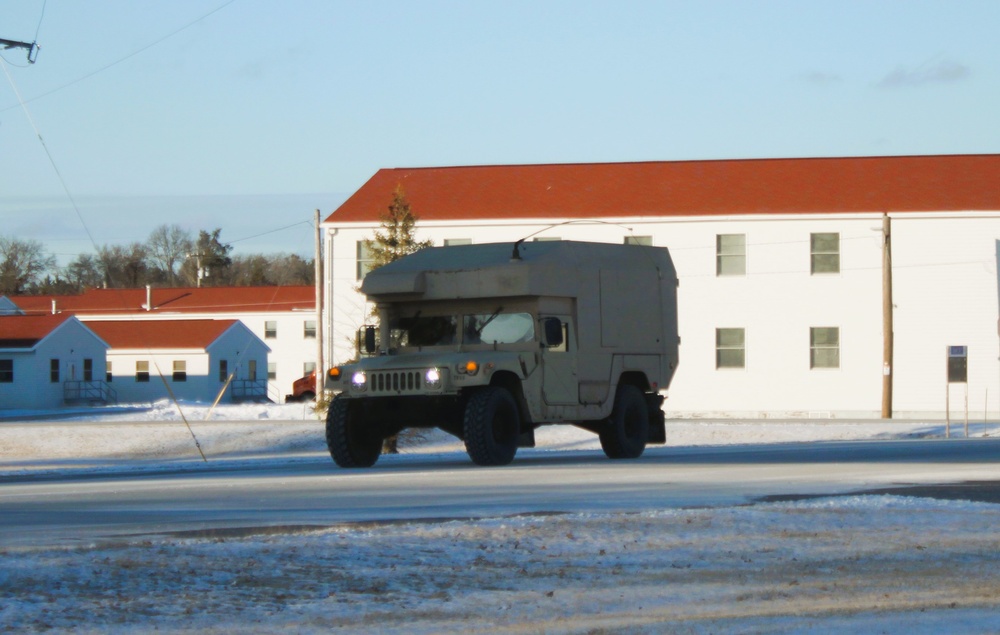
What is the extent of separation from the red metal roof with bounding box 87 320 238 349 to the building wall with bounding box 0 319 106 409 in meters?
5.36

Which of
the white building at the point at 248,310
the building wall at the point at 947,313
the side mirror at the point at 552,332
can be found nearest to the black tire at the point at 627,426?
the side mirror at the point at 552,332

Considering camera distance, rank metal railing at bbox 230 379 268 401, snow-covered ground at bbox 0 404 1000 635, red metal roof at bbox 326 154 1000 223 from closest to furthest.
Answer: snow-covered ground at bbox 0 404 1000 635, red metal roof at bbox 326 154 1000 223, metal railing at bbox 230 379 268 401

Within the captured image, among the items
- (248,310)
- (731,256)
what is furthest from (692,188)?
(248,310)

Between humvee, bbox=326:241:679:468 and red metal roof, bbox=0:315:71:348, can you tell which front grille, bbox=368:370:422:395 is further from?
red metal roof, bbox=0:315:71:348

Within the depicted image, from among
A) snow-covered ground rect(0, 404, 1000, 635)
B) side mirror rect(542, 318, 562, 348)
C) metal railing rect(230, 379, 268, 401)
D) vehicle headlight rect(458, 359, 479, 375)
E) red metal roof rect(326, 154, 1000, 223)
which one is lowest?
metal railing rect(230, 379, 268, 401)

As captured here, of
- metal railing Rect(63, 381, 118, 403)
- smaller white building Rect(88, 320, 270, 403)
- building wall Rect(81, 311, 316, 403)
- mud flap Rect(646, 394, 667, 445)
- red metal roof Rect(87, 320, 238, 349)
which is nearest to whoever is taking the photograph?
mud flap Rect(646, 394, 667, 445)

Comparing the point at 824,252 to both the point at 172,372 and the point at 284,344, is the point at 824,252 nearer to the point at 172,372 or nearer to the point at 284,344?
the point at 172,372

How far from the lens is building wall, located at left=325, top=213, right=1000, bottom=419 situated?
48.5 m

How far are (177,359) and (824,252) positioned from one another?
1675 inches

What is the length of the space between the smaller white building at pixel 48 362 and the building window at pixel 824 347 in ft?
125

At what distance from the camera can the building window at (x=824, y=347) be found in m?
49.1

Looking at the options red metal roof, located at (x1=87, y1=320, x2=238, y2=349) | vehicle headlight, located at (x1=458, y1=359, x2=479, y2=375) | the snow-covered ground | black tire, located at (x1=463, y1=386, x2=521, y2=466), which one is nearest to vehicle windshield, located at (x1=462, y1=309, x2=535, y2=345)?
black tire, located at (x1=463, y1=386, x2=521, y2=466)

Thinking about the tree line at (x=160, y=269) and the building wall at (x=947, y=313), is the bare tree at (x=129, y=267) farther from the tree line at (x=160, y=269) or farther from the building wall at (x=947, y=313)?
the building wall at (x=947, y=313)

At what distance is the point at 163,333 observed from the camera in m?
82.2
